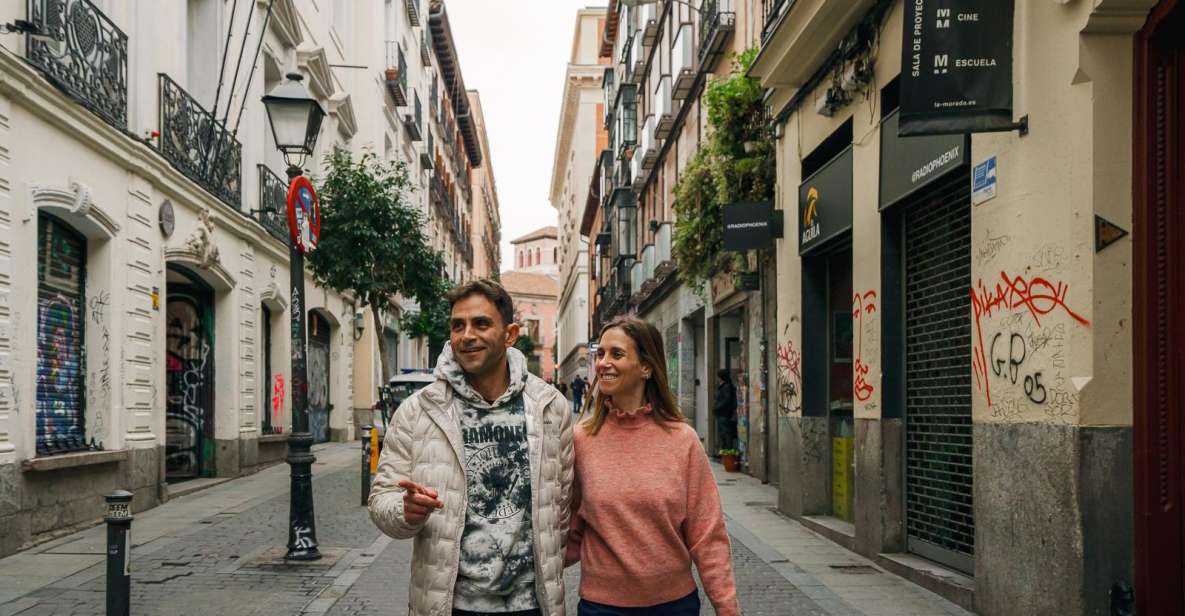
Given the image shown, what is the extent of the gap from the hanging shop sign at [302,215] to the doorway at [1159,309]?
250 inches

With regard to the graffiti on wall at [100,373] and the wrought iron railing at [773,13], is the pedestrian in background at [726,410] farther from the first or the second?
the graffiti on wall at [100,373]

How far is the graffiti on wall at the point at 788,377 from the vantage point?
465 inches

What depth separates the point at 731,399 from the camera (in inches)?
739

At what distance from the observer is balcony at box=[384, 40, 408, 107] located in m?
33.2

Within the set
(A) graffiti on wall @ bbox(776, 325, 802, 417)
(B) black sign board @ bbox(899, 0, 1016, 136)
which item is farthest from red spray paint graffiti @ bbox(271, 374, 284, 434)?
(B) black sign board @ bbox(899, 0, 1016, 136)

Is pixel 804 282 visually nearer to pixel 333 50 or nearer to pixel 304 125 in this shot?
pixel 304 125

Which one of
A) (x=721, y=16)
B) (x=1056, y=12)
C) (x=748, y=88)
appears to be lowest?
(x=1056, y=12)

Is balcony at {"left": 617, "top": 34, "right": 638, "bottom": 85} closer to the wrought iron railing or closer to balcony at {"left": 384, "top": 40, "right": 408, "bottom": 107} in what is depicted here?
balcony at {"left": 384, "top": 40, "right": 408, "bottom": 107}

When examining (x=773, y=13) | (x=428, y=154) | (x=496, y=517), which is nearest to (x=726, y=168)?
(x=773, y=13)

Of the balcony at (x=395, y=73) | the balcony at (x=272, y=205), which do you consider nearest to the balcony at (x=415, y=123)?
the balcony at (x=395, y=73)

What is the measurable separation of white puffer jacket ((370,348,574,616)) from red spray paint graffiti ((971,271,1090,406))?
3.66 meters

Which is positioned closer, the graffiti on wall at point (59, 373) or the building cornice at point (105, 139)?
the building cornice at point (105, 139)

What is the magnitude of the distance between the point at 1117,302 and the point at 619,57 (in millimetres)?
35273

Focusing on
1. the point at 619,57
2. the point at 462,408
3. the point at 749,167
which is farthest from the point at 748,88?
the point at 619,57
